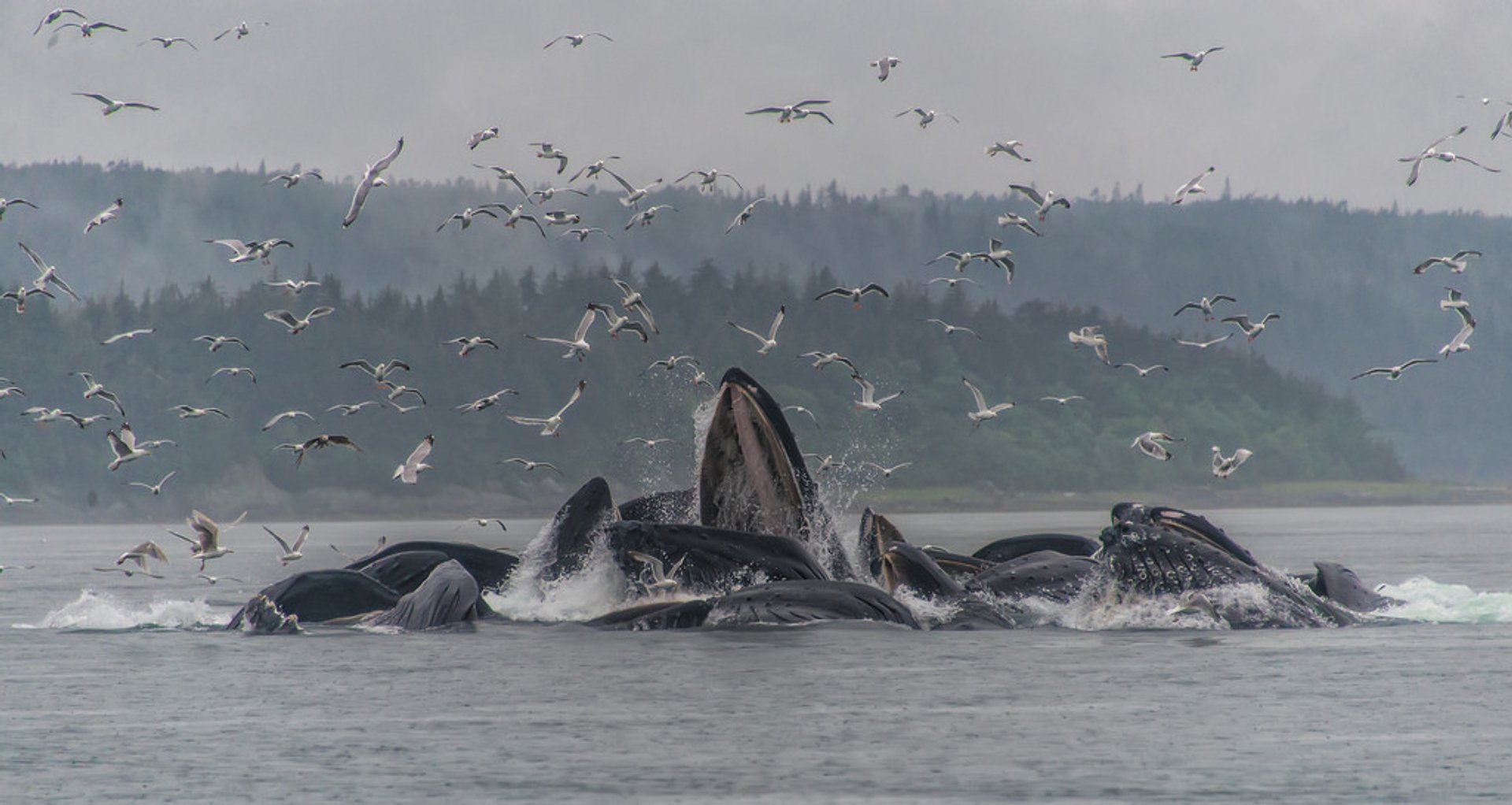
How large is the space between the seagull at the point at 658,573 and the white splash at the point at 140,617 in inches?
331

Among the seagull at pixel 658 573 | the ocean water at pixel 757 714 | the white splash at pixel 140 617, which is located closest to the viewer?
the ocean water at pixel 757 714

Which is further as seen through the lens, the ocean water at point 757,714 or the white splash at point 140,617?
the white splash at point 140,617

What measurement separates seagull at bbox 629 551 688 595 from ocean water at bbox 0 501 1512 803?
2.58 feet

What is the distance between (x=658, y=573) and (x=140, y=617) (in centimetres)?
1219

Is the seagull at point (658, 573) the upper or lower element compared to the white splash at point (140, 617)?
upper

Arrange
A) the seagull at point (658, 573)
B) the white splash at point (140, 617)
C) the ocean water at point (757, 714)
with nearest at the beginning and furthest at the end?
the ocean water at point (757, 714), the seagull at point (658, 573), the white splash at point (140, 617)

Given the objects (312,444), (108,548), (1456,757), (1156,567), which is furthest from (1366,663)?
(108,548)

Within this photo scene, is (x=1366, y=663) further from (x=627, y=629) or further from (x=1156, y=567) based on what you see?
(x=627, y=629)

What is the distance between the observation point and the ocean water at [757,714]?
18.2 metres

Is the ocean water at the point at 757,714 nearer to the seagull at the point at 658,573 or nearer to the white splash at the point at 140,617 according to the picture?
the white splash at the point at 140,617

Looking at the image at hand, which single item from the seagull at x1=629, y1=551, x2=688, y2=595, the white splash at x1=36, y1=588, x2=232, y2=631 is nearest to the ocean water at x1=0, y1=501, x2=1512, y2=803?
the white splash at x1=36, y1=588, x2=232, y2=631

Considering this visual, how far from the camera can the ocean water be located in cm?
1823

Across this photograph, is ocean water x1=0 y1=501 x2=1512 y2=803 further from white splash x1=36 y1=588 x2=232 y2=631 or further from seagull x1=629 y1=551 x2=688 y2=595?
seagull x1=629 y1=551 x2=688 y2=595

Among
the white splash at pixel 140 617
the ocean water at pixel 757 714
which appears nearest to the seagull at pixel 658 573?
the ocean water at pixel 757 714
